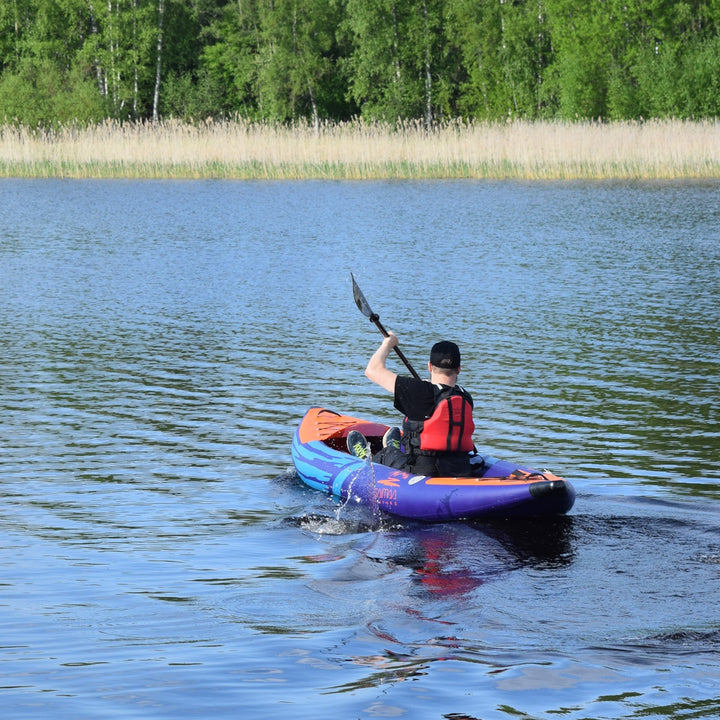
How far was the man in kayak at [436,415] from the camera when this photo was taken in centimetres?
788

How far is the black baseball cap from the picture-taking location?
7.86 metres

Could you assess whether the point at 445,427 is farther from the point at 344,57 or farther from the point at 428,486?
the point at 344,57

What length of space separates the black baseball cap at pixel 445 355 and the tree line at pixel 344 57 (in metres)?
38.0

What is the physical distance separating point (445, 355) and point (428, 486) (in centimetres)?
81

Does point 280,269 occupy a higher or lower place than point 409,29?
lower

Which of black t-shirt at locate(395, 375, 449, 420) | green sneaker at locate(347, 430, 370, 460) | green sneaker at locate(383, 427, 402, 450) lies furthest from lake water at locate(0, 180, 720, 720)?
black t-shirt at locate(395, 375, 449, 420)

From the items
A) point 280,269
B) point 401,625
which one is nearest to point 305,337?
point 280,269

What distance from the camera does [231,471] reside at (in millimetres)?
9203

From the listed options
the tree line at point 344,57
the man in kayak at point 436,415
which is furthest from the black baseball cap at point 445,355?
the tree line at point 344,57

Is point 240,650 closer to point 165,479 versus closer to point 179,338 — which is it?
point 165,479

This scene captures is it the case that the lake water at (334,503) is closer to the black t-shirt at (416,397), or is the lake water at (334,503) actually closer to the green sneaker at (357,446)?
the green sneaker at (357,446)

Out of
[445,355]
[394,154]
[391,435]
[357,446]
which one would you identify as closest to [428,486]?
[445,355]

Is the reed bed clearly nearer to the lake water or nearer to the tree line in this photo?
the lake water

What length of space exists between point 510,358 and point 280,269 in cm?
775
